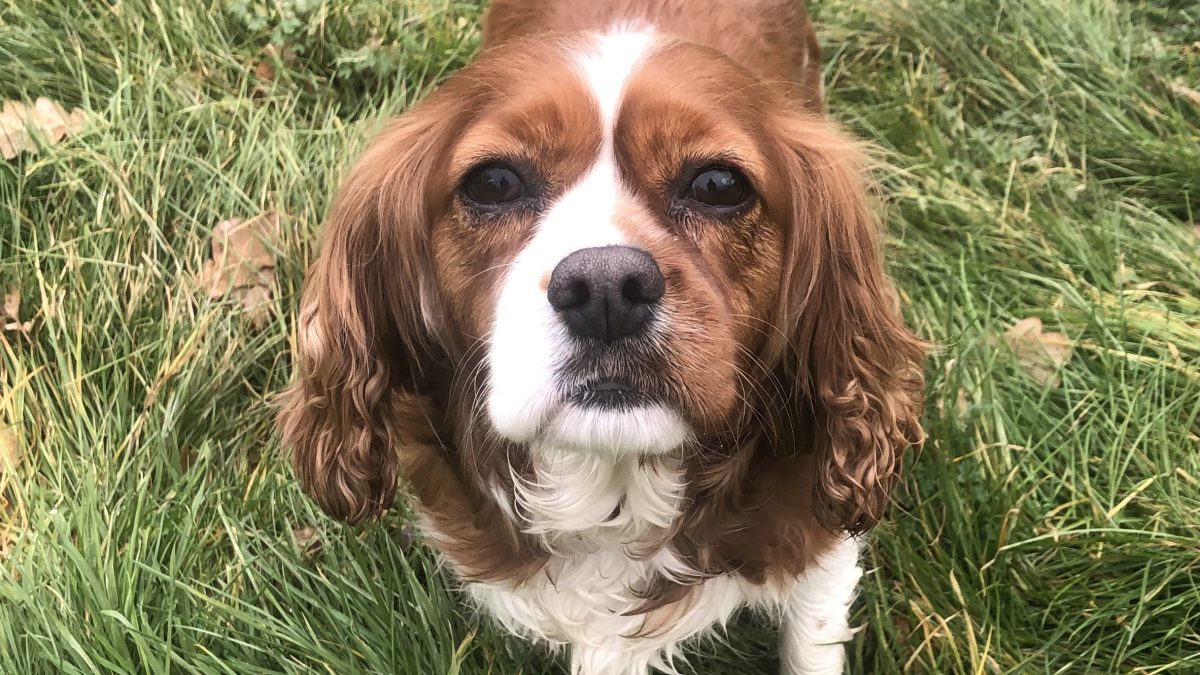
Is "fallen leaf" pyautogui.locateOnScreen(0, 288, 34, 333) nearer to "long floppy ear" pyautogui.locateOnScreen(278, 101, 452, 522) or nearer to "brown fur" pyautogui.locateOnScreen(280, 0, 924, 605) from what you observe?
"brown fur" pyautogui.locateOnScreen(280, 0, 924, 605)

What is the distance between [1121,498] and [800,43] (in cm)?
184

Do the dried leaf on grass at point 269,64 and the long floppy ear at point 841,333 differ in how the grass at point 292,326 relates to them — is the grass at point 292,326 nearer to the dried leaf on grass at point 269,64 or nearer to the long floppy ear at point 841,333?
the dried leaf on grass at point 269,64

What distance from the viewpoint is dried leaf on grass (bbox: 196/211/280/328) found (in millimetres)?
3447

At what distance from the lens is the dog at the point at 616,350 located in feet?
6.24

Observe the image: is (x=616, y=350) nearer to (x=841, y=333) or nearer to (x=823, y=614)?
(x=841, y=333)

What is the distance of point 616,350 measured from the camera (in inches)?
73.1

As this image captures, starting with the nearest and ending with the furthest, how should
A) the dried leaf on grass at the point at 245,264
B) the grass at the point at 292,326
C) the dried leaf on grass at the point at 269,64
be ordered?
the grass at the point at 292,326 → the dried leaf on grass at the point at 245,264 → the dried leaf on grass at the point at 269,64

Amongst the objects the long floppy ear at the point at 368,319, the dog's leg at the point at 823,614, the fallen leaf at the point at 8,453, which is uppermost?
the long floppy ear at the point at 368,319

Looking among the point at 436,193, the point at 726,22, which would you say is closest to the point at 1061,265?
the point at 726,22

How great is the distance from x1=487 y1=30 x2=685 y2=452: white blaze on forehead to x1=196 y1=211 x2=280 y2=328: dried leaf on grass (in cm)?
175

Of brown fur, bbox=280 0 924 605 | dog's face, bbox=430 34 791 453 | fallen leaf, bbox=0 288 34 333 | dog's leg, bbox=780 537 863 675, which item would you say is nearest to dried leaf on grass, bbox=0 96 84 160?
fallen leaf, bbox=0 288 34 333

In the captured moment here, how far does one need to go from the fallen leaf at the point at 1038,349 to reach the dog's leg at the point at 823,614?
38.4 inches

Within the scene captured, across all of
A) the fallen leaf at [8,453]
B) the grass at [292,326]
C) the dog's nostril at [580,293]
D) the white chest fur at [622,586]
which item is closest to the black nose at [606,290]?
the dog's nostril at [580,293]

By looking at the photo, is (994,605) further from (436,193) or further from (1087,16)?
(1087,16)
